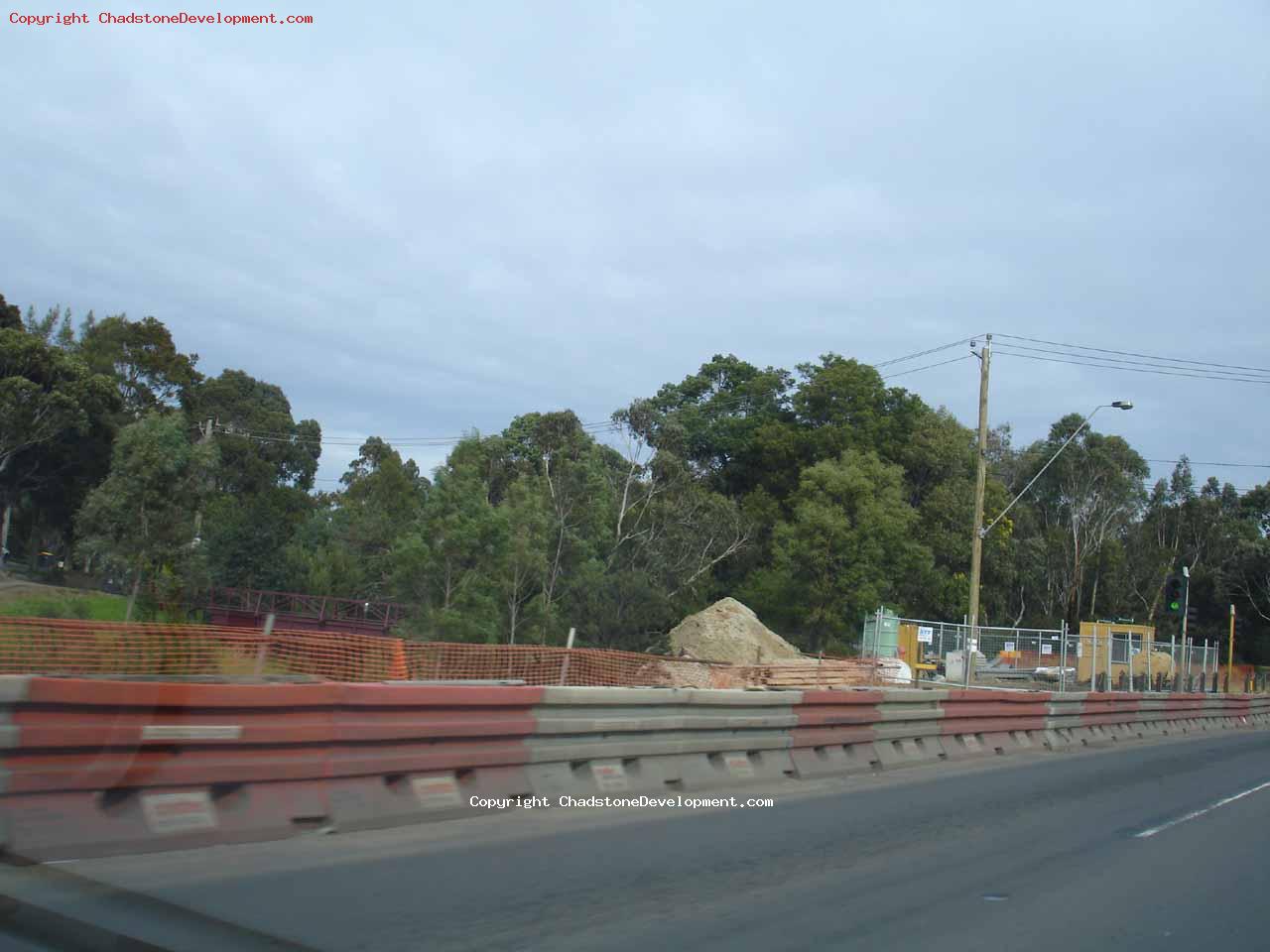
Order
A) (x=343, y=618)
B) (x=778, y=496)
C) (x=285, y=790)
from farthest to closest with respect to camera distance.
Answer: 1. (x=778, y=496)
2. (x=343, y=618)
3. (x=285, y=790)

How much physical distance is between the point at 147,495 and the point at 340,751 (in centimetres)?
3635

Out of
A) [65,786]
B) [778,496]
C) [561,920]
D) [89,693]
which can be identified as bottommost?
[561,920]

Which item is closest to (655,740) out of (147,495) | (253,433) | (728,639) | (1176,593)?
(1176,593)

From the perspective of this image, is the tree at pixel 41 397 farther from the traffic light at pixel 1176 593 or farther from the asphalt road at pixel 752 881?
the asphalt road at pixel 752 881

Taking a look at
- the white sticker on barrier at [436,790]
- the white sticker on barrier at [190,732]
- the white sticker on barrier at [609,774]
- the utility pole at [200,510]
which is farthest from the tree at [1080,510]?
the white sticker on barrier at [190,732]

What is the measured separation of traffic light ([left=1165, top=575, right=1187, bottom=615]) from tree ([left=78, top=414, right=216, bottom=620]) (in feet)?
106

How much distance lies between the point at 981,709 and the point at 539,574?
94.8ft

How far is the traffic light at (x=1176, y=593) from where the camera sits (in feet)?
108

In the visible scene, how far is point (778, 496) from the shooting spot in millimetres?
65688

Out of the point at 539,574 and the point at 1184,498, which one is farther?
the point at 1184,498

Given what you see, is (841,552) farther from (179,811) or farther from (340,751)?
(179,811)

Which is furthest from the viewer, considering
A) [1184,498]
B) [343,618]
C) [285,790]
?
[1184,498]

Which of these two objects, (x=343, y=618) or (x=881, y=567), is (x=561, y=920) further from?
(x=881, y=567)

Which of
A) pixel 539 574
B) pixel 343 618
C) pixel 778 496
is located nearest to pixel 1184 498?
pixel 778 496
